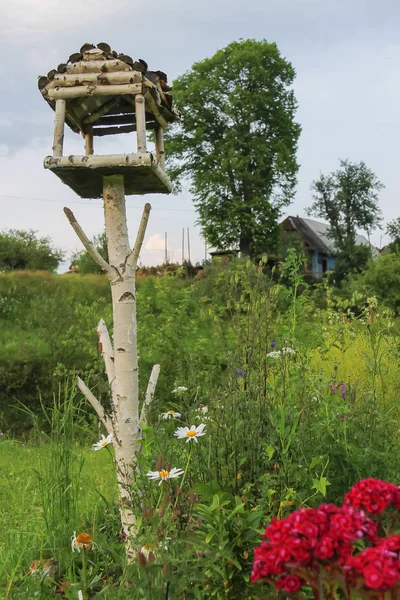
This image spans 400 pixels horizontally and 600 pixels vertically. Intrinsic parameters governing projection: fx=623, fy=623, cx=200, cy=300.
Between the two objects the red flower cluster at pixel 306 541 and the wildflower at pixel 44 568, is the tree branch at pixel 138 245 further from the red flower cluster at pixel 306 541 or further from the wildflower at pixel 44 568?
the red flower cluster at pixel 306 541

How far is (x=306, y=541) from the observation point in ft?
4.33

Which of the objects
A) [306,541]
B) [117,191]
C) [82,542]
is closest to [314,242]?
[117,191]

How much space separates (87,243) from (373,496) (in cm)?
261

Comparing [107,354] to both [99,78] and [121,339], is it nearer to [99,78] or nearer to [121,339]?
[121,339]

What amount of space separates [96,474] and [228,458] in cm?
329

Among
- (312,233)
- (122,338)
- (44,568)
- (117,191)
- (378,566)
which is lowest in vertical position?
(44,568)

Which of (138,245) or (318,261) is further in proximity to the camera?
(318,261)

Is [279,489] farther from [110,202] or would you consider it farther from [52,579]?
[110,202]

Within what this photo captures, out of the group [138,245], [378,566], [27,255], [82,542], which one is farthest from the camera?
[27,255]

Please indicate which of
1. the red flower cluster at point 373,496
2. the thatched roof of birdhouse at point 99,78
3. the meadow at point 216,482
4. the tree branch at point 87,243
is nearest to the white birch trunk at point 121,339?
the tree branch at point 87,243

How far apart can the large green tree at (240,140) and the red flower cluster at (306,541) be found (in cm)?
2589

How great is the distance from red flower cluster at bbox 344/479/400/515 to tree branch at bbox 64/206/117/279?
248cm

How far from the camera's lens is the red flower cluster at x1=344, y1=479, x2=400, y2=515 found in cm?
145

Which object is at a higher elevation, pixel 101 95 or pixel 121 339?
pixel 101 95
